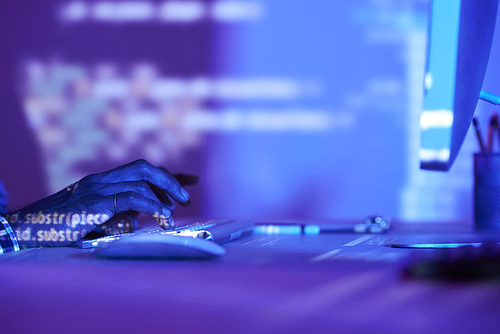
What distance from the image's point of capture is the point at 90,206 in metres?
0.80

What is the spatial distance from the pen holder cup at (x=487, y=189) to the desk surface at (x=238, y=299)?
0.58 metres

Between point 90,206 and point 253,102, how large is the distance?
0.76m

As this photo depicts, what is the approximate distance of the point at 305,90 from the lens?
1.40 metres

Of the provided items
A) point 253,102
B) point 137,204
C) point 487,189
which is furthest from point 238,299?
point 253,102

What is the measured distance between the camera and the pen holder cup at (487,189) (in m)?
0.97

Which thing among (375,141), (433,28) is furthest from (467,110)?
(375,141)

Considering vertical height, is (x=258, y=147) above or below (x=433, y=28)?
below

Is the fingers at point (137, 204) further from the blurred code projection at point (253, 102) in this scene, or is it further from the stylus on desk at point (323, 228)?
the blurred code projection at point (253, 102)

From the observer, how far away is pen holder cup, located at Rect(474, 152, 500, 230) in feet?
3.17

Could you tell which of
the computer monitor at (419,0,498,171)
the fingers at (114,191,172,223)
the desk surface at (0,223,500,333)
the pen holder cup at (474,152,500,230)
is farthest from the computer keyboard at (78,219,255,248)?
the pen holder cup at (474,152,500,230)

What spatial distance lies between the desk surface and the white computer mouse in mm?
13

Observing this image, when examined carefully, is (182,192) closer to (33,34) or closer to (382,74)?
(382,74)

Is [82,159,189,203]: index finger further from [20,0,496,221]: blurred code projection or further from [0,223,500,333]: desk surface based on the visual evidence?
[20,0,496,221]: blurred code projection

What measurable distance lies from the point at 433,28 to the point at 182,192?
0.51 metres
